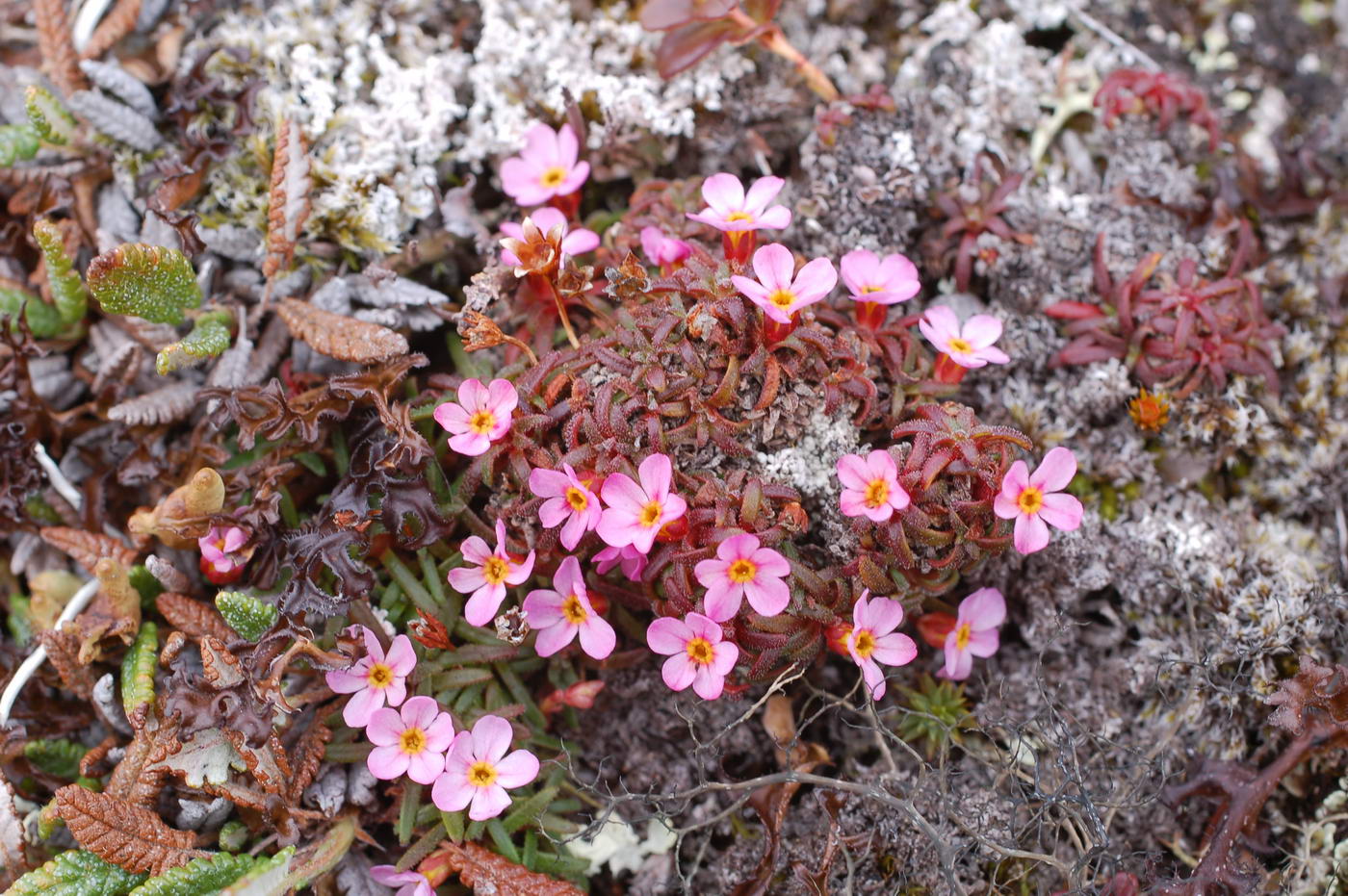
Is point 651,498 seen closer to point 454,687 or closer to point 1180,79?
point 454,687

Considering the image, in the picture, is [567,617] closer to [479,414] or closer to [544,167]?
[479,414]

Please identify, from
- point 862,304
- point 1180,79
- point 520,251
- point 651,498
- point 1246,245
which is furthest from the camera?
point 1180,79

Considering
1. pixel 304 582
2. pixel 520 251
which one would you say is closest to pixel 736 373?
pixel 520 251

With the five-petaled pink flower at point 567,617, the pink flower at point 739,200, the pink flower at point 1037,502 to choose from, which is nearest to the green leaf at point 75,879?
the five-petaled pink flower at point 567,617

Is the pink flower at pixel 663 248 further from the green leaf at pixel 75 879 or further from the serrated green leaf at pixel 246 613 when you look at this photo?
the green leaf at pixel 75 879

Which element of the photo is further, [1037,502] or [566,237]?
[566,237]

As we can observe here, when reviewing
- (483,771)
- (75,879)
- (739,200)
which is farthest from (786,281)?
(75,879)
